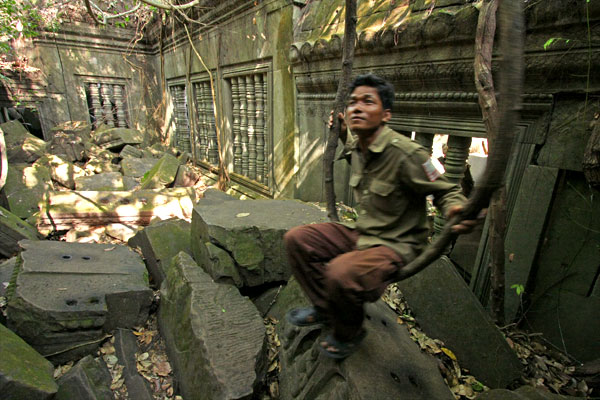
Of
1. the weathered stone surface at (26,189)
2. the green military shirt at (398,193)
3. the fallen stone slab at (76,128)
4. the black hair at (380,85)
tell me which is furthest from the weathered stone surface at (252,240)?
the fallen stone slab at (76,128)

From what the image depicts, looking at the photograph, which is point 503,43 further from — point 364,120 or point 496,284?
point 496,284

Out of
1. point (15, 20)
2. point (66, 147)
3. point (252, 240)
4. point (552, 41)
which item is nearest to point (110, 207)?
point (252, 240)

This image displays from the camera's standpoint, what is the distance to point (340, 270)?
55.5 inches

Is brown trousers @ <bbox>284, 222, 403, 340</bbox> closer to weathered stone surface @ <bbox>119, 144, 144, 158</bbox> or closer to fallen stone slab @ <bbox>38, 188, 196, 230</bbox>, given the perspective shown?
fallen stone slab @ <bbox>38, 188, 196, 230</bbox>

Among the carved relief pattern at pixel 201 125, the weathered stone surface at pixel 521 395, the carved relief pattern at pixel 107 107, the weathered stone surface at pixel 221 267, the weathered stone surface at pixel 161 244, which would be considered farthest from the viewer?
the carved relief pattern at pixel 107 107

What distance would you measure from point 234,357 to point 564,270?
2566 mm

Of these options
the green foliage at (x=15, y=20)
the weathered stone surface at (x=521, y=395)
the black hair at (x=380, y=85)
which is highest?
the green foliage at (x=15, y=20)

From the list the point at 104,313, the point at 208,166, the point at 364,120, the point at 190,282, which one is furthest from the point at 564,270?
the point at 208,166

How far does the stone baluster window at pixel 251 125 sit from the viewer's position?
5652 mm

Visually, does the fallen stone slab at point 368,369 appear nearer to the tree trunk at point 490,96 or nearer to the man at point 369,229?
the man at point 369,229

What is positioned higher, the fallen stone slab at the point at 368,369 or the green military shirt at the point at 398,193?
the green military shirt at the point at 398,193

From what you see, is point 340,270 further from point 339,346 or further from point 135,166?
point 135,166

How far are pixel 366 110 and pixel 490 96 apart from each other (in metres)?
1.18

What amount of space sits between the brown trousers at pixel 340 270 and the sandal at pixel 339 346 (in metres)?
0.04
